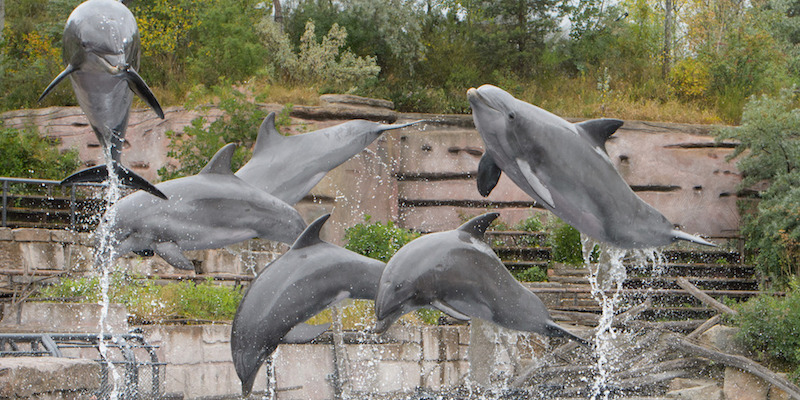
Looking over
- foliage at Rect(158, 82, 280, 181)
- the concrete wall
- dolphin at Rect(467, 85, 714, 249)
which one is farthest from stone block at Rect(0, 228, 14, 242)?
dolphin at Rect(467, 85, 714, 249)

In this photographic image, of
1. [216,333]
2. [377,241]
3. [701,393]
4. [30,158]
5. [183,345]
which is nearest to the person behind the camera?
[183,345]

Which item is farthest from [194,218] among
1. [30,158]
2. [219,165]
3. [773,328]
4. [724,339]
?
[30,158]

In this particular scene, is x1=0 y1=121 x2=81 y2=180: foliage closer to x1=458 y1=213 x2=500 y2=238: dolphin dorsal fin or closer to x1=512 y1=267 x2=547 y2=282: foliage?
x1=512 y1=267 x2=547 y2=282: foliage

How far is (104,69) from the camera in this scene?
4051 millimetres

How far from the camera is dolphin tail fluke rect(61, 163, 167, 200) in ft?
12.6

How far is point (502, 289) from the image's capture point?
3.94 meters

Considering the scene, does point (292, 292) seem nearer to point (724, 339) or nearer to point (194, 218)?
point (194, 218)

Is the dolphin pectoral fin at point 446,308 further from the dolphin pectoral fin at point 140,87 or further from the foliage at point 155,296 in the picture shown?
the foliage at point 155,296

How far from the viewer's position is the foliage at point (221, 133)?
14.4 metres

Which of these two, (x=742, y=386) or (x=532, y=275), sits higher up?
(x=532, y=275)

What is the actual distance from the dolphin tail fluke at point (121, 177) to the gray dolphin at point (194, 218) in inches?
8.9

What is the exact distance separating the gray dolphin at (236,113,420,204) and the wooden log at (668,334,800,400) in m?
7.76

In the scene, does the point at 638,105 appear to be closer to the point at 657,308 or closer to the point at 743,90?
the point at 743,90

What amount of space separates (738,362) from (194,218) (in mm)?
8672
